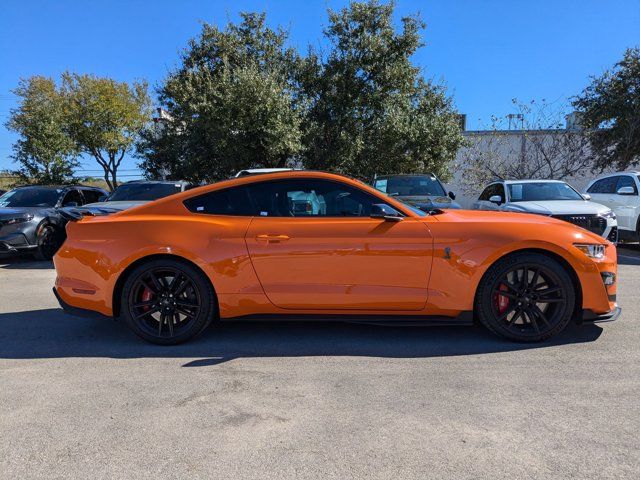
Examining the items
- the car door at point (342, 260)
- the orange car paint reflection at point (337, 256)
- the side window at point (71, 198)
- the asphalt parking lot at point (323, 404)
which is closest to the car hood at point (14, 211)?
the side window at point (71, 198)

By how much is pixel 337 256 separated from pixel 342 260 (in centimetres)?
6

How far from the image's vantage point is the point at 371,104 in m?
16.8

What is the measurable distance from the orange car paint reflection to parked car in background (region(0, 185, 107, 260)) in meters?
5.93

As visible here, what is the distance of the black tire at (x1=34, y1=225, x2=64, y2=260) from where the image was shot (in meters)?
9.24

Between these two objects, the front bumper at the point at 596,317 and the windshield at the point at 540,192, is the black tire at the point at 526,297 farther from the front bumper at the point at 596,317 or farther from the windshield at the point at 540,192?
the windshield at the point at 540,192

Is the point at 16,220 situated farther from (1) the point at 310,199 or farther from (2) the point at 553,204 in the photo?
(2) the point at 553,204

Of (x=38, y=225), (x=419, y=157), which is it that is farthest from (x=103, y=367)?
(x=419, y=157)

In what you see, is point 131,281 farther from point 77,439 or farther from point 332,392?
point 332,392

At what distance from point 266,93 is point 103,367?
1234cm

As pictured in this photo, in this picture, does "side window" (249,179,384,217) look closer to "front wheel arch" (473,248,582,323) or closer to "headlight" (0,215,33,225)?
"front wheel arch" (473,248,582,323)

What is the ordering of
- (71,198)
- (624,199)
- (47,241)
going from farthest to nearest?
1. (71,198)
2. (624,199)
3. (47,241)

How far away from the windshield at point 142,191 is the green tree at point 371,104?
292 inches

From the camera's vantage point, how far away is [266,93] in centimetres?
1466

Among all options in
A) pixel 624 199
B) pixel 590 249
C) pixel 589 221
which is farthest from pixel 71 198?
pixel 624 199
